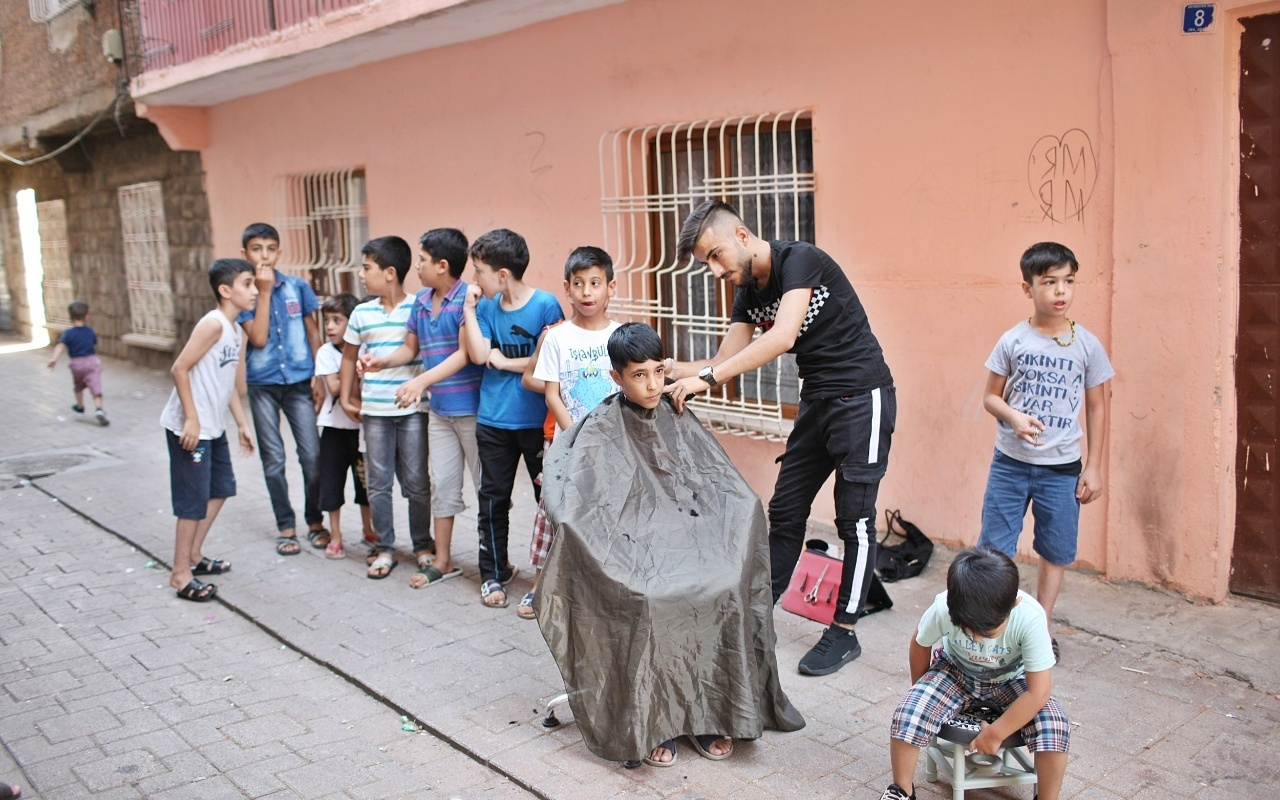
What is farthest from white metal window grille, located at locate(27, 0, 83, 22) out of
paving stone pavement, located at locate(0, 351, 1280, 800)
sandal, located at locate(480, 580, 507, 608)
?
sandal, located at locate(480, 580, 507, 608)

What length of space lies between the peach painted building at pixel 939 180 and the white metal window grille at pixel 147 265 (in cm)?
608

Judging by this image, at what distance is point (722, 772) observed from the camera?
3.57m

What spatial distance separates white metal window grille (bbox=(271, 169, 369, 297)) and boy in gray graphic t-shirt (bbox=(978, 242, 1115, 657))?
7107mm

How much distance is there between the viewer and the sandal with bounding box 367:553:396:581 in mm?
5773

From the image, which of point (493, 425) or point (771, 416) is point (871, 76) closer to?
point (771, 416)

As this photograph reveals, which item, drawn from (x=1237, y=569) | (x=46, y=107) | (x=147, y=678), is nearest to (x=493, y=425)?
(x=147, y=678)

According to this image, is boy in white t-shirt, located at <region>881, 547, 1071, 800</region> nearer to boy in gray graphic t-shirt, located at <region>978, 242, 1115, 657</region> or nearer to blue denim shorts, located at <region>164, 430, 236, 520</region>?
boy in gray graphic t-shirt, located at <region>978, 242, 1115, 657</region>

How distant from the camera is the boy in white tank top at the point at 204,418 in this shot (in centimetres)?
531

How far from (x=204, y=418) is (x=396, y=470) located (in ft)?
3.25

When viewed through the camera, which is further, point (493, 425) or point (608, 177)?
point (608, 177)

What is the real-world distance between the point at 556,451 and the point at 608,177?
12.9ft

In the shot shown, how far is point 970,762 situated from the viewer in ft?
11.0

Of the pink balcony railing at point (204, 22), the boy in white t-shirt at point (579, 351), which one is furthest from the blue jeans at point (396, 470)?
the pink balcony railing at point (204, 22)

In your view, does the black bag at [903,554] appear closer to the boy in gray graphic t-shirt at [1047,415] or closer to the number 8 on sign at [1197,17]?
the boy in gray graphic t-shirt at [1047,415]
